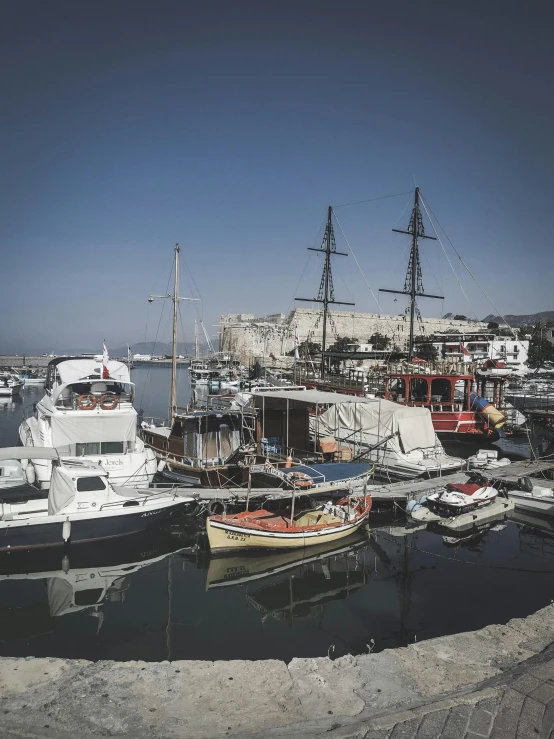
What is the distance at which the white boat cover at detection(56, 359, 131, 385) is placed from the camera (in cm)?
1919

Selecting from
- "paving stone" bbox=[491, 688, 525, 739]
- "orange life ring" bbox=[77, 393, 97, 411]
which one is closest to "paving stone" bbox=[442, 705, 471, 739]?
"paving stone" bbox=[491, 688, 525, 739]

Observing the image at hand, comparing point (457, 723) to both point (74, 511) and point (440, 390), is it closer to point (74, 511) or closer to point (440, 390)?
point (74, 511)

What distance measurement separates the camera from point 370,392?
3084 centimetres

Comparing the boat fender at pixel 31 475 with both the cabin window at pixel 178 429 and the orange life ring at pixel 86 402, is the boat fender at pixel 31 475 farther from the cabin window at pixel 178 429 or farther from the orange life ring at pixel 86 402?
the cabin window at pixel 178 429

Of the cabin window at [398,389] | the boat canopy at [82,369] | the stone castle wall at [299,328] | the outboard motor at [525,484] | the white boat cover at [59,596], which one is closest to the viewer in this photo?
the white boat cover at [59,596]

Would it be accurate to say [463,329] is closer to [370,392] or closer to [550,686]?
[370,392]

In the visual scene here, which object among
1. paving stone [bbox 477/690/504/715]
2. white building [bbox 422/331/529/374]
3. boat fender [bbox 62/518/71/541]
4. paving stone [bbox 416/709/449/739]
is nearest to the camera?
paving stone [bbox 416/709/449/739]

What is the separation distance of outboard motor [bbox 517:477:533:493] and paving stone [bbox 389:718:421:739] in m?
14.4

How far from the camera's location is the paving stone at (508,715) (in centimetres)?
479

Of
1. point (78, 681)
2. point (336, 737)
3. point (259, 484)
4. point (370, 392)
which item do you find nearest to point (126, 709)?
point (78, 681)

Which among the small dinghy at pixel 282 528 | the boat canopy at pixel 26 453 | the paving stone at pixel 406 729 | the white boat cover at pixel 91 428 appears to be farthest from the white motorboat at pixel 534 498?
the boat canopy at pixel 26 453

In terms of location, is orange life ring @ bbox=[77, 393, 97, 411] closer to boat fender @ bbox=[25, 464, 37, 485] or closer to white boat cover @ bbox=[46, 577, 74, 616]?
boat fender @ bbox=[25, 464, 37, 485]

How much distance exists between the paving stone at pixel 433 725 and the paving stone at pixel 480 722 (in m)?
0.24

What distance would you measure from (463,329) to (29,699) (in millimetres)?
98874
